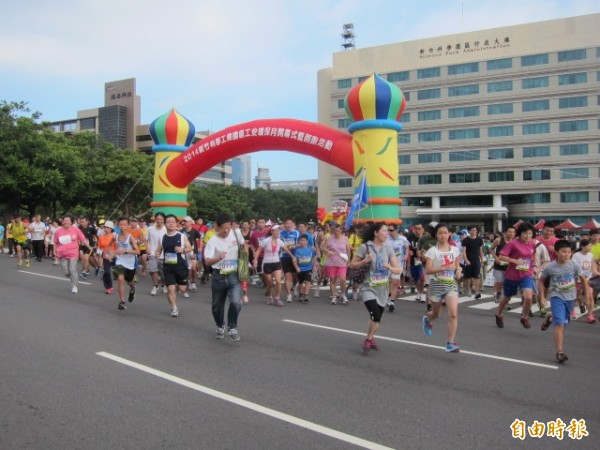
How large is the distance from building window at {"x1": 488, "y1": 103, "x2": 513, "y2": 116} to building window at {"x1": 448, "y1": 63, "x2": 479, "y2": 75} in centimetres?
455

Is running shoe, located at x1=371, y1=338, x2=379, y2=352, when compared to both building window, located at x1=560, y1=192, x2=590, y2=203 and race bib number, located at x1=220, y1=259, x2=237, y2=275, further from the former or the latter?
A: building window, located at x1=560, y1=192, x2=590, y2=203

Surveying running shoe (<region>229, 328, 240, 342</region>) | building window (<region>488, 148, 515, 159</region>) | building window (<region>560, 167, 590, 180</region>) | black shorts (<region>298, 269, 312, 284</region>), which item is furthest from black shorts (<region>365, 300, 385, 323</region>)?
building window (<region>488, 148, 515, 159</region>)

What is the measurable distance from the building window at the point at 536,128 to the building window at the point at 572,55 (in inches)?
269

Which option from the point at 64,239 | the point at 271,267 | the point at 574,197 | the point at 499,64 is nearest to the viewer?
the point at 271,267

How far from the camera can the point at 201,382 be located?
5246 mm

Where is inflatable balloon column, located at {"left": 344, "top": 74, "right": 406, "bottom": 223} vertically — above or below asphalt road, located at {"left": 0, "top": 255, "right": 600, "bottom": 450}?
above

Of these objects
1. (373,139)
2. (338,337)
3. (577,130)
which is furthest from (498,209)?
(338,337)

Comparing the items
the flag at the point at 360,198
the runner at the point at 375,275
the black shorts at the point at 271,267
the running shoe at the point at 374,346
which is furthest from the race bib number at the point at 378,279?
the flag at the point at 360,198

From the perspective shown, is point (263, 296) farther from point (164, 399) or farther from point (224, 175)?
point (224, 175)

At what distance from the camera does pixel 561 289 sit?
6516mm

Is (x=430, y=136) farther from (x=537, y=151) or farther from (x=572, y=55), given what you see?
(x=572, y=55)

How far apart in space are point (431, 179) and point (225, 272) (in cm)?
5513

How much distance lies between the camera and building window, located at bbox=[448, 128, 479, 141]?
57281mm

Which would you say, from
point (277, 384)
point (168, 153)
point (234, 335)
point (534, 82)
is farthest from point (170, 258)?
point (534, 82)
